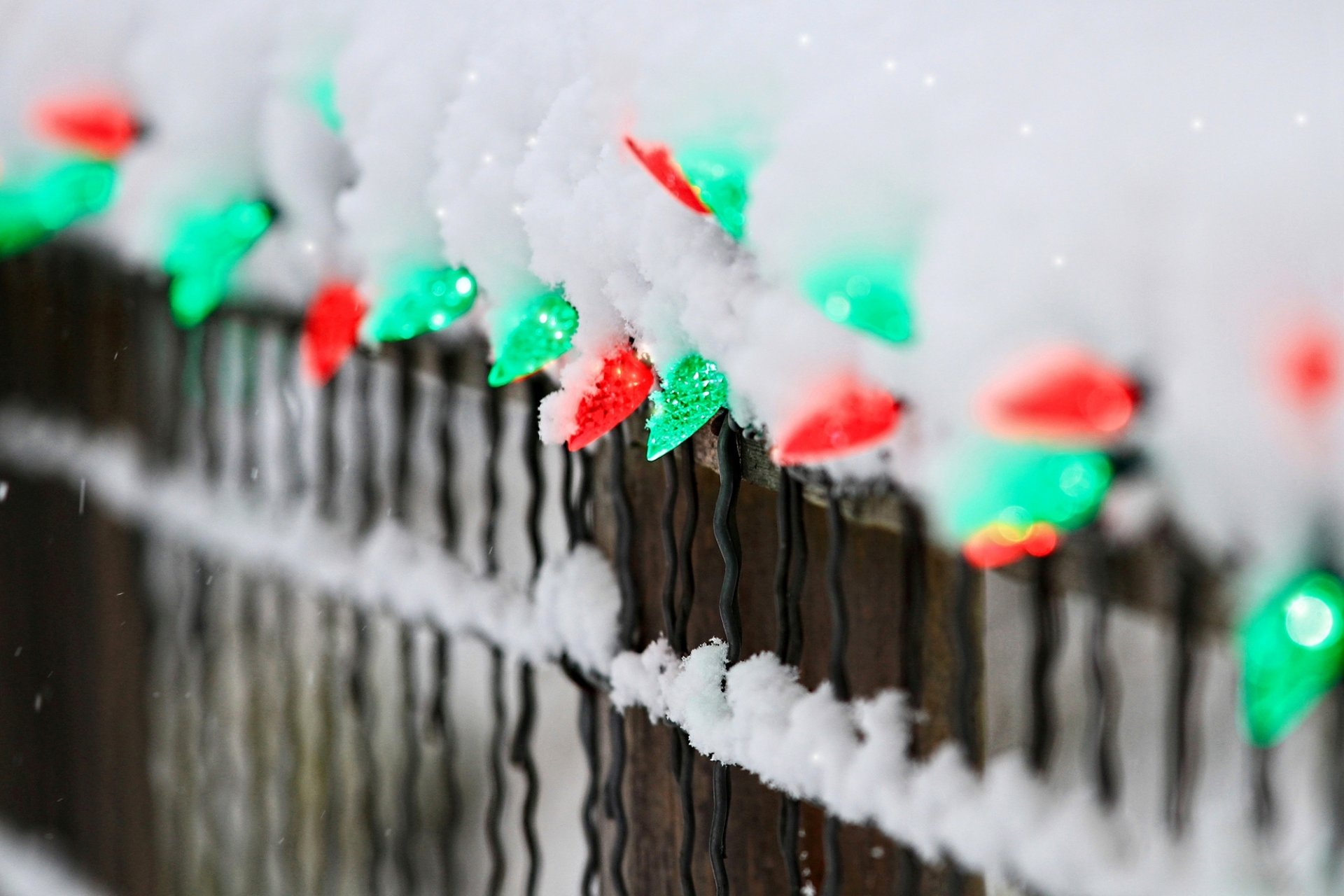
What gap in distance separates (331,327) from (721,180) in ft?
2.27

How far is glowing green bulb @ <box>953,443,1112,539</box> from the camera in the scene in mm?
697

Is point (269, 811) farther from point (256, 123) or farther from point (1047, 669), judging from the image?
point (1047, 669)

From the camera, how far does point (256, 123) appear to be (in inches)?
57.3

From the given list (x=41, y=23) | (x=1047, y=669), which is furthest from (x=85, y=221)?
(x=1047, y=669)

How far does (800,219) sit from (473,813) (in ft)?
8.79

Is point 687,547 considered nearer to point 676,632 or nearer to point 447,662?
point 676,632

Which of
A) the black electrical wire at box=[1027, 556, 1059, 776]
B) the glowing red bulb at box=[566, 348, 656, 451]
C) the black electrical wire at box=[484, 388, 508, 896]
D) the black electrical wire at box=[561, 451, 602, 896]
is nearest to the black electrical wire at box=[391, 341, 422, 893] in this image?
the black electrical wire at box=[484, 388, 508, 896]

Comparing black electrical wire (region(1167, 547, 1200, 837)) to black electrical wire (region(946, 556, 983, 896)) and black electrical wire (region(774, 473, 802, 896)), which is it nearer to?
black electrical wire (region(946, 556, 983, 896))

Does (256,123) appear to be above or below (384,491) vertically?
above

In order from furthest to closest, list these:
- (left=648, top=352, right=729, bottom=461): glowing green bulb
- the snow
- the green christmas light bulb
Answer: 1. the snow
2. the green christmas light bulb
3. (left=648, top=352, right=729, bottom=461): glowing green bulb

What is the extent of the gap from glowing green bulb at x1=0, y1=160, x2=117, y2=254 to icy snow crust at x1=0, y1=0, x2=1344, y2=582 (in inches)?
25.0

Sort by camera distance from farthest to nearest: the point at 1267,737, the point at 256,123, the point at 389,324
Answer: the point at 256,123 → the point at 389,324 → the point at 1267,737

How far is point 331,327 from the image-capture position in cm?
140

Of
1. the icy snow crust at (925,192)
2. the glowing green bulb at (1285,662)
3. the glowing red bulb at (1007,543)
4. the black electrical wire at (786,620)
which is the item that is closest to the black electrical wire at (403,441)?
the icy snow crust at (925,192)
